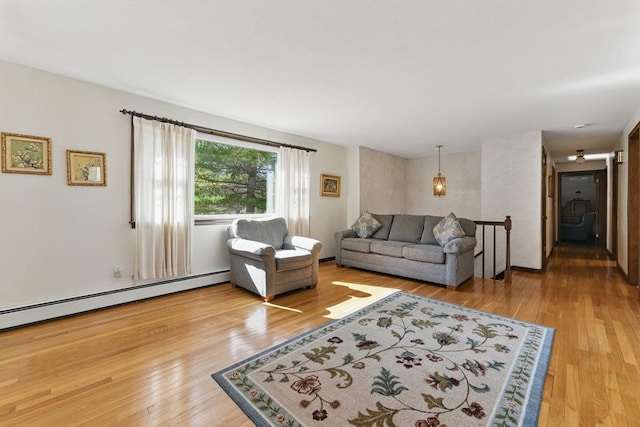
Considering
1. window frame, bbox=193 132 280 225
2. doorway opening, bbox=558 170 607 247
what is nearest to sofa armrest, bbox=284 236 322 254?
window frame, bbox=193 132 280 225

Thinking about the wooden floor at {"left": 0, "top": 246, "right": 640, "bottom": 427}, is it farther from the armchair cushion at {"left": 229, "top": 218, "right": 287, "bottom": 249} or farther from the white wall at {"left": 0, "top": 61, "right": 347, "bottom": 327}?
the armchair cushion at {"left": 229, "top": 218, "right": 287, "bottom": 249}

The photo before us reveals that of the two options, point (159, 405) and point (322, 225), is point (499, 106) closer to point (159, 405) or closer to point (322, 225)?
point (322, 225)

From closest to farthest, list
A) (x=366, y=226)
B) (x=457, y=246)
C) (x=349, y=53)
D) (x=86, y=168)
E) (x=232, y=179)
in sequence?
(x=349, y=53)
(x=86, y=168)
(x=457, y=246)
(x=232, y=179)
(x=366, y=226)

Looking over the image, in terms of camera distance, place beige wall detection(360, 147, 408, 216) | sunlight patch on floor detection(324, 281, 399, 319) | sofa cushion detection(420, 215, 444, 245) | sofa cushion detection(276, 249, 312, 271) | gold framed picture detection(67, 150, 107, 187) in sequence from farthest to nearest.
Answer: beige wall detection(360, 147, 408, 216)
sofa cushion detection(420, 215, 444, 245)
sofa cushion detection(276, 249, 312, 271)
sunlight patch on floor detection(324, 281, 399, 319)
gold framed picture detection(67, 150, 107, 187)

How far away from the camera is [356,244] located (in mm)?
5059

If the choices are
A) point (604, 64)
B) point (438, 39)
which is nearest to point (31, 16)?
point (438, 39)

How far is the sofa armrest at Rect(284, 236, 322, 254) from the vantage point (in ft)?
12.9

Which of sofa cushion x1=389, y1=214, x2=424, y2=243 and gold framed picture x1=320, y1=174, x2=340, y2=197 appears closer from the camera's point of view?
sofa cushion x1=389, y1=214, x2=424, y2=243

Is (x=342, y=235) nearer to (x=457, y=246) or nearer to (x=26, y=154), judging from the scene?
(x=457, y=246)

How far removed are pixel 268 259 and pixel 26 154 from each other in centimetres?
247

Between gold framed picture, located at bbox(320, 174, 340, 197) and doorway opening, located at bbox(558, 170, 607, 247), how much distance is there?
6952mm

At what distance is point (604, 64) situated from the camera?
2.55 m

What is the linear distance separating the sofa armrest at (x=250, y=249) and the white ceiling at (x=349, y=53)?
1741 millimetres

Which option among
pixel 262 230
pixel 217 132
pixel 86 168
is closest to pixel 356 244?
pixel 262 230
